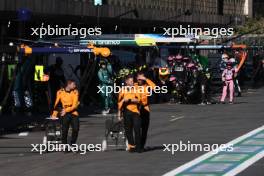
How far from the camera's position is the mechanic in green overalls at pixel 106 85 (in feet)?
86.0

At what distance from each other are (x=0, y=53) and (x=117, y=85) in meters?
9.75

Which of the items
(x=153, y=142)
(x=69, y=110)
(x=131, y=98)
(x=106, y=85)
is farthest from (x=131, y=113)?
(x=106, y=85)

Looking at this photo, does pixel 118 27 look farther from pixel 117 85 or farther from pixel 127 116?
pixel 127 116

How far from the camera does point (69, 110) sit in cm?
1639

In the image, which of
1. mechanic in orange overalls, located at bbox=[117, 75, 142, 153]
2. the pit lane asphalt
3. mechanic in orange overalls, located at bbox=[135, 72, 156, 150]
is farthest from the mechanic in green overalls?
mechanic in orange overalls, located at bbox=[117, 75, 142, 153]

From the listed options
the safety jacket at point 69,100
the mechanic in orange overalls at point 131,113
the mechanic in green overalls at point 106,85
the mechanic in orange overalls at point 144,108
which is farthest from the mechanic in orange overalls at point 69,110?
the mechanic in green overalls at point 106,85

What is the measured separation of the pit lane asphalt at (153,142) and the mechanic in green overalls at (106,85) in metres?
1.15

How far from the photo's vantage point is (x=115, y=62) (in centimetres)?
3083

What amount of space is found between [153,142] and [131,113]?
233 centimetres

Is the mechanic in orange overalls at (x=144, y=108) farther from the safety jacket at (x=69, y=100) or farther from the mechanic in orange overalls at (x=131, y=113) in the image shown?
the safety jacket at (x=69, y=100)

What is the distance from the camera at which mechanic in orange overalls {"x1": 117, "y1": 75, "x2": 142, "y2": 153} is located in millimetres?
16062

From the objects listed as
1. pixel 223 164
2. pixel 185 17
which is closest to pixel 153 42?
pixel 223 164

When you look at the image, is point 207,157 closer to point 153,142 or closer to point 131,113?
point 131,113

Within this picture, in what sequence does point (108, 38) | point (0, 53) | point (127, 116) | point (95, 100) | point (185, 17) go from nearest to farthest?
1. point (127, 116)
2. point (0, 53)
3. point (108, 38)
4. point (95, 100)
5. point (185, 17)
